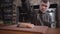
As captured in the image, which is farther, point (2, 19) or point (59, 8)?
point (2, 19)

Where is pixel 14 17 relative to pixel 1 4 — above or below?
below

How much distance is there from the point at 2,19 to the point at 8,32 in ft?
3.02

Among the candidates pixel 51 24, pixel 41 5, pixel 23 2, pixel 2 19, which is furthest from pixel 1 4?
pixel 51 24

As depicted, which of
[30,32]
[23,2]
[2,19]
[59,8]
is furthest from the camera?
[2,19]

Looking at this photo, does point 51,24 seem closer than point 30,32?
No

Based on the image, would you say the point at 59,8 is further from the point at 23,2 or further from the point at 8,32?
the point at 8,32

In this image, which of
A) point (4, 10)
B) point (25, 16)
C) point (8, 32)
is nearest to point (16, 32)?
point (8, 32)

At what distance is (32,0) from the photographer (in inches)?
71.2

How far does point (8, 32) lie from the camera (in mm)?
1092

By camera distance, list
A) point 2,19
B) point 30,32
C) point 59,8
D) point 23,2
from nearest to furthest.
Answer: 1. point 30,32
2. point 59,8
3. point 23,2
4. point 2,19

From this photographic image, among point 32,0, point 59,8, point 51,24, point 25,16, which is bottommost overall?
A: point 51,24

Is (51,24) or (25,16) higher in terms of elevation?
(25,16)

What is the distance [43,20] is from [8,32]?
83cm

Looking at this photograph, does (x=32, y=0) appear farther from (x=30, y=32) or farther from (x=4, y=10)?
(x=30, y=32)
